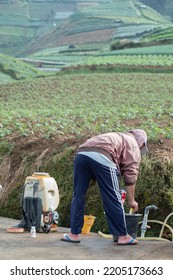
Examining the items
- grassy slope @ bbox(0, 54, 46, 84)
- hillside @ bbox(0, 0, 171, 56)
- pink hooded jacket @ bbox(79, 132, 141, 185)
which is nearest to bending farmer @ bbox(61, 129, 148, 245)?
pink hooded jacket @ bbox(79, 132, 141, 185)

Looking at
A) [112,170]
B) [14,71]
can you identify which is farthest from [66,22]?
[112,170]

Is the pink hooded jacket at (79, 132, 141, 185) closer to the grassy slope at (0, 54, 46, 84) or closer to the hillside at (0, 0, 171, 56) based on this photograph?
the grassy slope at (0, 54, 46, 84)

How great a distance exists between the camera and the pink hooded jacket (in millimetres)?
9227

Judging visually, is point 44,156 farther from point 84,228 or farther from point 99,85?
point 99,85

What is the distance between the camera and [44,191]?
10.4m

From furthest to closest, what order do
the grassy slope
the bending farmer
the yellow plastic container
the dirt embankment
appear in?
the grassy slope < the dirt embankment < the yellow plastic container < the bending farmer

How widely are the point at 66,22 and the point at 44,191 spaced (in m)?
120

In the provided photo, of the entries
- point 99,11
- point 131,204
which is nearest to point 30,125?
point 131,204

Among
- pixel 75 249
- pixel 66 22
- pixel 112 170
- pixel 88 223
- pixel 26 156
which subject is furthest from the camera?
pixel 66 22

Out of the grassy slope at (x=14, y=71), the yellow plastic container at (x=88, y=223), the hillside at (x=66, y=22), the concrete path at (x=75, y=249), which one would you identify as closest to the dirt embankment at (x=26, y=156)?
the yellow plastic container at (x=88, y=223)

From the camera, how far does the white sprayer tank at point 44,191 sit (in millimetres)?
10430

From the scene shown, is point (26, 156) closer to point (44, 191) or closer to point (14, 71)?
point (44, 191)

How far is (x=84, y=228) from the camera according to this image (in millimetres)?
10617

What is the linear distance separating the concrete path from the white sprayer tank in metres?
0.40
